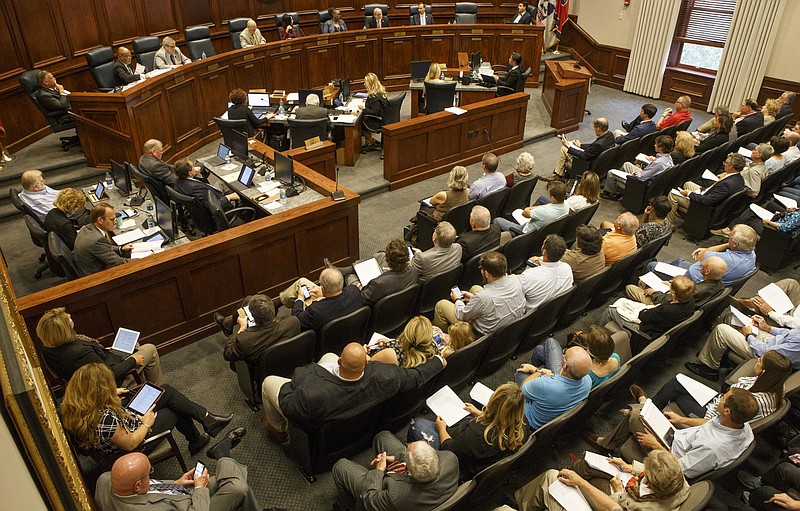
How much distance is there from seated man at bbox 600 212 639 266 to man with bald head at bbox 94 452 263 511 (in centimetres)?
345

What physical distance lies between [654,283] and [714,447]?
192 centimetres

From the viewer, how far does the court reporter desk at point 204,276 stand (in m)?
4.09

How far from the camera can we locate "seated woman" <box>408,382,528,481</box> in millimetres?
2832

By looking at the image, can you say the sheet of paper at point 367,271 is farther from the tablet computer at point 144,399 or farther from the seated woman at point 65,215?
the seated woman at point 65,215

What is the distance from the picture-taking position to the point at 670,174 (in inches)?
262

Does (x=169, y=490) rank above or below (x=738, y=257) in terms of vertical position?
below

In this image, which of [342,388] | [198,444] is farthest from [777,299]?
[198,444]

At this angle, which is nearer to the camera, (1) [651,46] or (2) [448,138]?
(2) [448,138]

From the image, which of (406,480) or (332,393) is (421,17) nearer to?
(332,393)

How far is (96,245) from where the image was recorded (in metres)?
4.44

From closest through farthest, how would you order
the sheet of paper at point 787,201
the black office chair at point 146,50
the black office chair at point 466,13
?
the sheet of paper at point 787,201, the black office chair at point 146,50, the black office chair at point 466,13

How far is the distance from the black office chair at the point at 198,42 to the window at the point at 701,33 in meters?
9.30

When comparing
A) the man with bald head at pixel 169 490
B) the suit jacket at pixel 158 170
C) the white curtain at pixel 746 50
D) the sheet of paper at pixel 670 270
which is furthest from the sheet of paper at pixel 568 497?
the white curtain at pixel 746 50

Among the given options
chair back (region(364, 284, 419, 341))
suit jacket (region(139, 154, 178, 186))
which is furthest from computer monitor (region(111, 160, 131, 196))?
chair back (region(364, 284, 419, 341))
